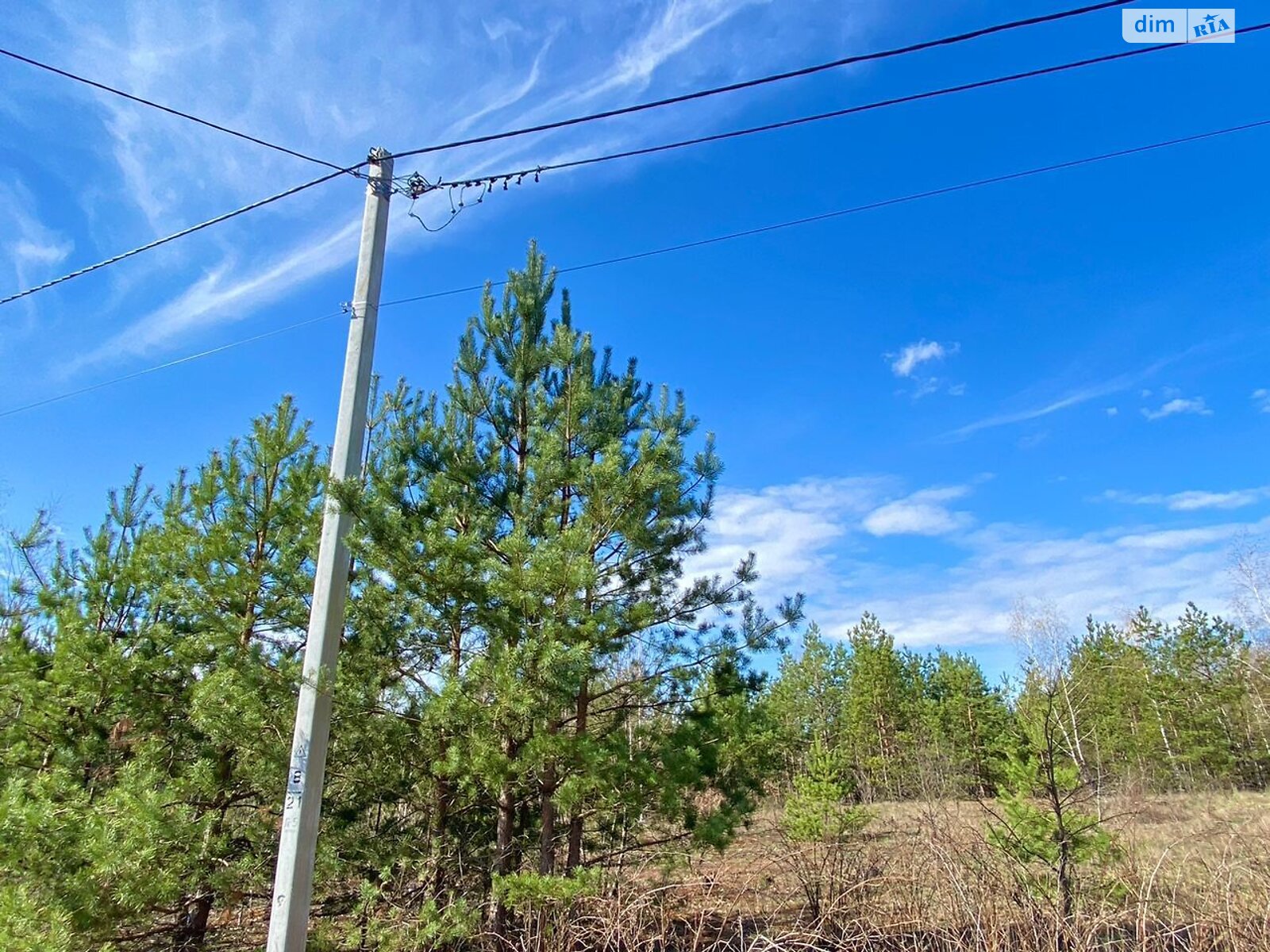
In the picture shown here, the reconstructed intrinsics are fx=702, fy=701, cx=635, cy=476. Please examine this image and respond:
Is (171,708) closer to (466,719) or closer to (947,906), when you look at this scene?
(466,719)

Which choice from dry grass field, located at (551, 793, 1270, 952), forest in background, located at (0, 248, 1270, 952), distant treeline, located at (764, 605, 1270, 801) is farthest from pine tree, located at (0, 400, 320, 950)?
distant treeline, located at (764, 605, 1270, 801)

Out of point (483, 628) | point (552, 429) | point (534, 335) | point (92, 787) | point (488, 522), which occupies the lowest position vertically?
point (92, 787)

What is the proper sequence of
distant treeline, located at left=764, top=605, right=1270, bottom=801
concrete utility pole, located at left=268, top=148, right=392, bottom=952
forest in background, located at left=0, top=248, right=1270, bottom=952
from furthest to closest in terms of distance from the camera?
distant treeline, located at left=764, top=605, right=1270, bottom=801 < forest in background, located at left=0, top=248, right=1270, bottom=952 < concrete utility pole, located at left=268, top=148, right=392, bottom=952

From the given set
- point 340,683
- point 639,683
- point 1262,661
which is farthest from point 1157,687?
point 340,683

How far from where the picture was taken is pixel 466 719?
490 centimetres

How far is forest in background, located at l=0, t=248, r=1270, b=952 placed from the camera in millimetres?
4688

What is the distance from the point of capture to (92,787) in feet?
21.4

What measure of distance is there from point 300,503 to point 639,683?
12.2ft

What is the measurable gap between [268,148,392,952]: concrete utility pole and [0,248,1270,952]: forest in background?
1.35ft

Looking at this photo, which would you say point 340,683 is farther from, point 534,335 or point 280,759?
point 534,335

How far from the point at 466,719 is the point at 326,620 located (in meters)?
1.26

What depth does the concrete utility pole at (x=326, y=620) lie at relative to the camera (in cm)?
376

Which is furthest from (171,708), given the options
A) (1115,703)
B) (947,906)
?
(1115,703)

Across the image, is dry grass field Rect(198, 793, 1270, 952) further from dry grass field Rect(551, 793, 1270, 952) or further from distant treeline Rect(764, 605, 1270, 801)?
distant treeline Rect(764, 605, 1270, 801)
